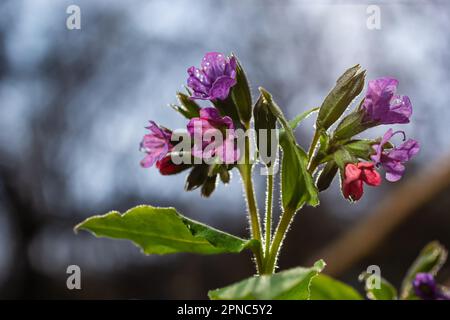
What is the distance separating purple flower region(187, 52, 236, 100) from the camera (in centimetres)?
81

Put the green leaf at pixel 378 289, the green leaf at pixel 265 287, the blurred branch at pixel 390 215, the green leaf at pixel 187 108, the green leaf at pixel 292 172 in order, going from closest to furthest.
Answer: the green leaf at pixel 265 287
the green leaf at pixel 292 172
the green leaf at pixel 187 108
the green leaf at pixel 378 289
the blurred branch at pixel 390 215

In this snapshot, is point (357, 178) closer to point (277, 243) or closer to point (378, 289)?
point (277, 243)

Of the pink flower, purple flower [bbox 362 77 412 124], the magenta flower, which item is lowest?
the pink flower

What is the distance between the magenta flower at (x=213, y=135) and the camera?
30.9 inches

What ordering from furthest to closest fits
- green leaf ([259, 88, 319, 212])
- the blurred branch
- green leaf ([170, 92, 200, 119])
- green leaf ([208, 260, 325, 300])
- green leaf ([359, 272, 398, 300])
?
1. the blurred branch
2. green leaf ([359, 272, 398, 300])
3. green leaf ([170, 92, 200, 119])
4. green leaf ([259, 88, 319, 212])
5. green leaf ([208, 260, 325, 300])

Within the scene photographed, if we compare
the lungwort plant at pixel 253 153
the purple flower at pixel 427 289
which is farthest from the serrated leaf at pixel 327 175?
the purple flower at pixel 427 289

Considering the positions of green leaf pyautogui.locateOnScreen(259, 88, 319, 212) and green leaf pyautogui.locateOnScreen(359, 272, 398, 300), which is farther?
green leaf pyautogui.locateOnScreen(359, 272, 398, 300)

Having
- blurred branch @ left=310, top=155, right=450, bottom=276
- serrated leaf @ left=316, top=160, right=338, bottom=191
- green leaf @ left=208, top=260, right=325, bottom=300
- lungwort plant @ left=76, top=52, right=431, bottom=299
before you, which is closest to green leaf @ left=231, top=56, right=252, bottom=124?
lungwort plant @ left=76, top=52, right=431, bottom=299

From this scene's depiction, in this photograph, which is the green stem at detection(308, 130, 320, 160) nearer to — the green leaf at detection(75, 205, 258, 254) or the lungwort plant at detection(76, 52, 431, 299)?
the lungwort plant at detection(76, 52, 431, 299)

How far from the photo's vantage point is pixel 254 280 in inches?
22.8

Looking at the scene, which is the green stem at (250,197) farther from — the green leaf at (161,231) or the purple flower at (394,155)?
the purple flower at (394,155)

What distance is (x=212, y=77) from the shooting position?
2.70ft

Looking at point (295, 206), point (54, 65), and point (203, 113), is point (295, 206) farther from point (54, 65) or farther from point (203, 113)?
point (54, 65)

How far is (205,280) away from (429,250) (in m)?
4.49
